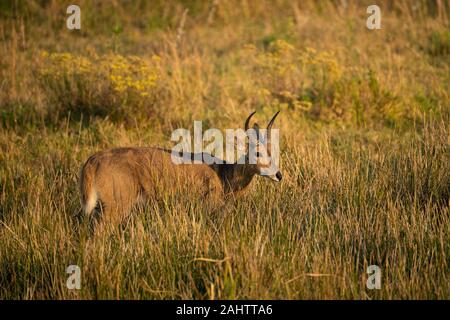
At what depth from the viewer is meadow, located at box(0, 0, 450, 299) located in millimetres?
5129

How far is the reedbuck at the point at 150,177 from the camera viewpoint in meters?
6.55

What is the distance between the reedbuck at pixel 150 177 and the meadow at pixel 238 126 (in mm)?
210

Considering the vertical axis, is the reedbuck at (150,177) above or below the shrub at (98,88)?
below

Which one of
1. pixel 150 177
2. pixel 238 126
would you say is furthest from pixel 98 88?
pixel 150 177

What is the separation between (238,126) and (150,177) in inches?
117

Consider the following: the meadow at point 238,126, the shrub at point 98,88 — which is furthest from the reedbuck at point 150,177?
the shrub at point 98,88

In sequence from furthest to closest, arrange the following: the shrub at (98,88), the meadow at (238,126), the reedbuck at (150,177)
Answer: the shrub at (98,88) < the reedbuck at (150,177) < the meadow at (238,126)

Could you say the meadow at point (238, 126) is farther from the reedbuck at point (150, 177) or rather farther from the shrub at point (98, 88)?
the reedbuck at point (150, 177)

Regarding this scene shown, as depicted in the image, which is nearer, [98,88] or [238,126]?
[238,126]

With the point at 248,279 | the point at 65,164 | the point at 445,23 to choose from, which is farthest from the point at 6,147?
the point at 445,23

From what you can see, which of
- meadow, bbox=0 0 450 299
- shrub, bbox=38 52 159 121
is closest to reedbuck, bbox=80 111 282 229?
meadow, bbox=0 0 450 299

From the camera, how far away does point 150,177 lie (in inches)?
271

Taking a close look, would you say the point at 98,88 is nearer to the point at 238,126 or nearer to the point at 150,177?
the point at 238,126
